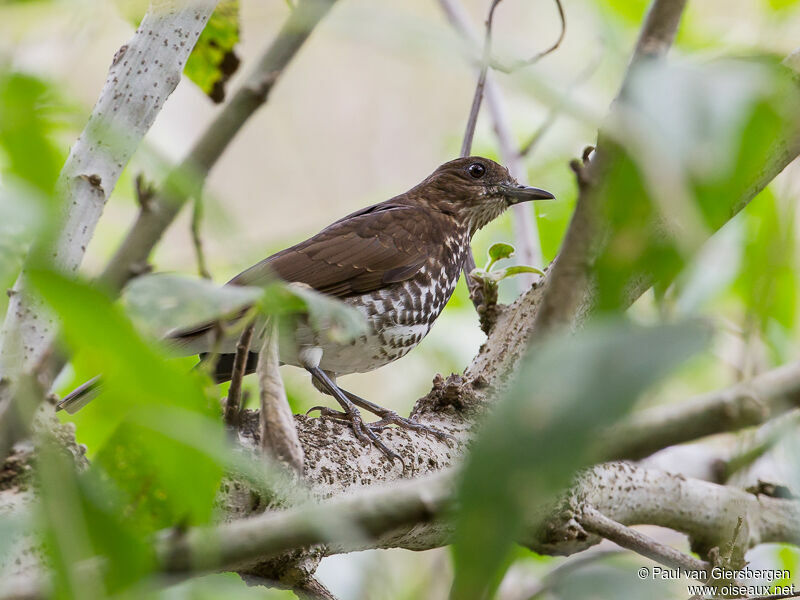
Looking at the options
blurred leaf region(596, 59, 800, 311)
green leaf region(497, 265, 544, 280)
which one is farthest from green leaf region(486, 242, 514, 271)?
blurred leaf region(596, 59, 800, 311)

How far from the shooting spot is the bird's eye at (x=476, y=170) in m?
3.61

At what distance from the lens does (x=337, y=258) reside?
298 cm

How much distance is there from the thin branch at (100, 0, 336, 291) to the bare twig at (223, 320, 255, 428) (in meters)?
0.16

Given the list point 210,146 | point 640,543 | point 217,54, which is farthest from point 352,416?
point 210,146

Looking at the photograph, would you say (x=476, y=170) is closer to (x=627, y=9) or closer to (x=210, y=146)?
(x=627, y=9)

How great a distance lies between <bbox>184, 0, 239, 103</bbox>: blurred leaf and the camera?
2.03 metres

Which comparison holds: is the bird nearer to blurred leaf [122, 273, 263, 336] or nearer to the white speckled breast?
the white speckled breast

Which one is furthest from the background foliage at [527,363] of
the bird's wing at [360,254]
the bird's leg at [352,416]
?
the bird's wing at [360,254]

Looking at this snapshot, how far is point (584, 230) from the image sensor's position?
0.72 metres

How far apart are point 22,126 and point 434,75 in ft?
25.1

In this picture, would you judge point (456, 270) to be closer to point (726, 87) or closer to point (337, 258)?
point (337, 258)

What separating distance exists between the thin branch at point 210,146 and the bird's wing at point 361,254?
1.35m

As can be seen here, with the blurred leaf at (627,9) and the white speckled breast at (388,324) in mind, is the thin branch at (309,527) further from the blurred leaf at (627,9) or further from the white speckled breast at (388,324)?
the blurred leaf at (627,9)

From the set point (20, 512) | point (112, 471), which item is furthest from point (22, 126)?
point (20, 512)
